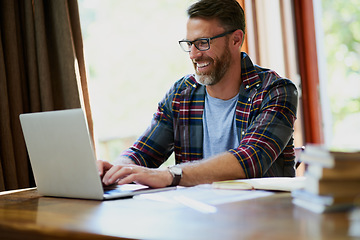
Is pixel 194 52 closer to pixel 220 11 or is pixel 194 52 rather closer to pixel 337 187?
pixel 220 11

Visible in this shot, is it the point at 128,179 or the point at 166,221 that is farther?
the point at 128,179

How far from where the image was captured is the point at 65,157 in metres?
1.38

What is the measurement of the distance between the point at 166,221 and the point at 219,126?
1.14m

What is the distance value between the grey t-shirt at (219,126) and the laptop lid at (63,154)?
0.80m

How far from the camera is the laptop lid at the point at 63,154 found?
1305 millimetres

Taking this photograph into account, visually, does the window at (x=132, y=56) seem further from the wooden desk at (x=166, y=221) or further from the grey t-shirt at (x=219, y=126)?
the wooden desk at (x=166, y=221)

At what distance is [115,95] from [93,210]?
561 cm

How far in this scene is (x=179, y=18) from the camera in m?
6.30

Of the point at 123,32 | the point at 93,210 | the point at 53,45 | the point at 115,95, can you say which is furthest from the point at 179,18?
the point at 93,210

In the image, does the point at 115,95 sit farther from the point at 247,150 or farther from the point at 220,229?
the point at 220,229

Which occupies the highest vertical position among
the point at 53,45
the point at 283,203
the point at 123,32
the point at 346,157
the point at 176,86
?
the point at 123,32

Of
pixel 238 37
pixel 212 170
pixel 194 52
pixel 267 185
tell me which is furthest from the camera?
pixel 238 37

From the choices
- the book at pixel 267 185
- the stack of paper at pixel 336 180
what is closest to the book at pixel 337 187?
the stack of paper at pixel 336 180

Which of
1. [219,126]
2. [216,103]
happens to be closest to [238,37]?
[216,103]
